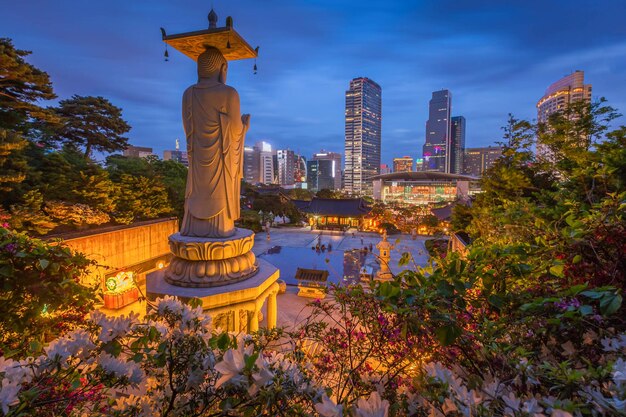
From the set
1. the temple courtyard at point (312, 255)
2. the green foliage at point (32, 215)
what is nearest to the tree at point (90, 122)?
the green foliage at point (32, 215)

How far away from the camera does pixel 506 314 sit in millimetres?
1732

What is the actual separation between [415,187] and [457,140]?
88.4 meters

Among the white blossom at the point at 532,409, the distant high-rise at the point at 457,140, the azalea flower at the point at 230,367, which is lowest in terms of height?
the white blossom at the point at 532,409

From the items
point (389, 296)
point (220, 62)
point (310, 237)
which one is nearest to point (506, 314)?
point (389, 296)

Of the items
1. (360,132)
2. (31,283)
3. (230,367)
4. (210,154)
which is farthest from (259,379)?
(360,132)

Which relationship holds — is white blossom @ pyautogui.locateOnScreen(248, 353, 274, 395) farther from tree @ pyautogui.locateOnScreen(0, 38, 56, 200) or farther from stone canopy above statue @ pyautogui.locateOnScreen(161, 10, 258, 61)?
tree @ pyautogui.locateOnScreen(0, 38, 56, 200)

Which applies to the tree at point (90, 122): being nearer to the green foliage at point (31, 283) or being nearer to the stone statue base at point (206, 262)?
the stone statue base at point (206, 262)

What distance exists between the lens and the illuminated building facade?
40.1 meters

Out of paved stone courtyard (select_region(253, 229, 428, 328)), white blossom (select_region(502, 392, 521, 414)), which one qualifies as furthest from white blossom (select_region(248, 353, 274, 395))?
paved stone courtyard (select_region(253, 229, 428, 328))

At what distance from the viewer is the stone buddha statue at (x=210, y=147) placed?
4.89 m

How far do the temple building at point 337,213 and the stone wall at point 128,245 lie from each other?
1745 cm

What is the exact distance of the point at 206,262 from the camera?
4535 millimetres

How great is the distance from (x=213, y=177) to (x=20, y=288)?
3.29 metres

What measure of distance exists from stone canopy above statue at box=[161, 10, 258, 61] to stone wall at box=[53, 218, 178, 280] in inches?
186
